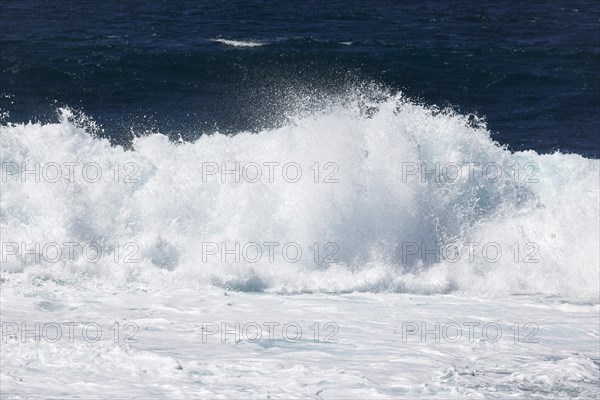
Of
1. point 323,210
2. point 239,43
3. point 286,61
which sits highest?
point 239,43

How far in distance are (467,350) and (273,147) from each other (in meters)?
8.60

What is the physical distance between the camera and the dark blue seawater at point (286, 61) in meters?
30.9

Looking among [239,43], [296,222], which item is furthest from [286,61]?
[296,222]

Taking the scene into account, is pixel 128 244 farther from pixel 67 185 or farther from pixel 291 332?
pixel 291 332

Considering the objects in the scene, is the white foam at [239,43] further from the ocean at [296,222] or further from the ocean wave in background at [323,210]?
the ocean wave in background at [323,210]

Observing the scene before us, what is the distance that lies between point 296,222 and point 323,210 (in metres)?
0.69

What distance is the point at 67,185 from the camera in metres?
22.5

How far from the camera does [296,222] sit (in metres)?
22.3

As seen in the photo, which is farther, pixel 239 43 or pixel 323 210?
pixel 239 43

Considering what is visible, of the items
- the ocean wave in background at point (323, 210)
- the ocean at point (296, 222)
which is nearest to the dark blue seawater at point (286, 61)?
the ocean at point (296, 222)

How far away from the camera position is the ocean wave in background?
21.2 metres

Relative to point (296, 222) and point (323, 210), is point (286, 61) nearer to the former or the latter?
point (323, 210)

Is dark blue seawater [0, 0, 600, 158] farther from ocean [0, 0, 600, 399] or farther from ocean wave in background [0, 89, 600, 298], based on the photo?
ocean wave in background [0, 89, 600, 298]

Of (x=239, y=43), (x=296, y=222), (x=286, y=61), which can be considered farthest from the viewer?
(x=239, y=43)
